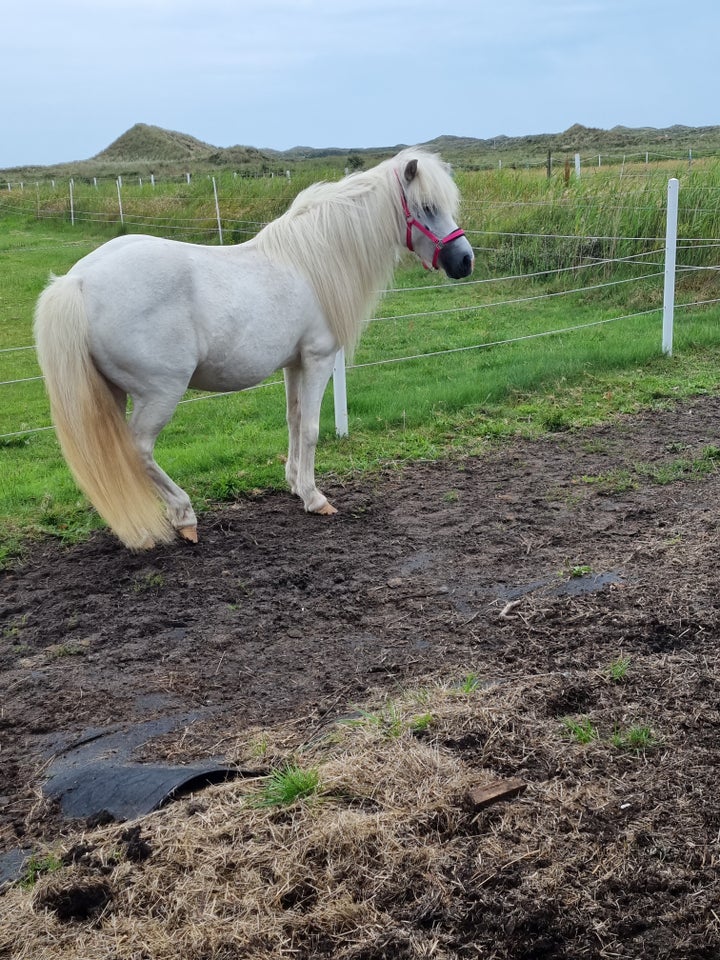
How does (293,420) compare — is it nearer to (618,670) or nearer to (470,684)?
A: (470,684)

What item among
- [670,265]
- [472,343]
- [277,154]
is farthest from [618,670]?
[277,154]

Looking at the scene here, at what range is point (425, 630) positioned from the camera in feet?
11.8

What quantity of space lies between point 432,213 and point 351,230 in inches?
19.1

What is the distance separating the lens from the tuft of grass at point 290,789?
92.5 inches

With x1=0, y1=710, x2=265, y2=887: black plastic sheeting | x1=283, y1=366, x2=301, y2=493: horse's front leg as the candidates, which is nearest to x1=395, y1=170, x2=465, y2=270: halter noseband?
x1=283, y1=366, x2=301, y2=493: horse's front leg

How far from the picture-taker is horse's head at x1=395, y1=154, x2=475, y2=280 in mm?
4898

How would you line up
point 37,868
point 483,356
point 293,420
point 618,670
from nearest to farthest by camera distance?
1. point 37,868
2. point 618,670
3. point 293,420
4. point 483,356

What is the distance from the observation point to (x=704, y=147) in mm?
36344

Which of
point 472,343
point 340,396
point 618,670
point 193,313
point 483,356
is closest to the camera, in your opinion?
point 618,670

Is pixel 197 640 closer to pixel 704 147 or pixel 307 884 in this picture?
pixel 307 884

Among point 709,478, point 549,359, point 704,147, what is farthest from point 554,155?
point 709,478

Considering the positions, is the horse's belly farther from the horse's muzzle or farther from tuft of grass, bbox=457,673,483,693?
tuft of grass, bbox=457,673,483,693

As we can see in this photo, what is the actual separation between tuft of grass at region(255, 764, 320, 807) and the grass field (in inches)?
112

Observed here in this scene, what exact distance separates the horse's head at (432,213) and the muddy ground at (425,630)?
4.55ft
